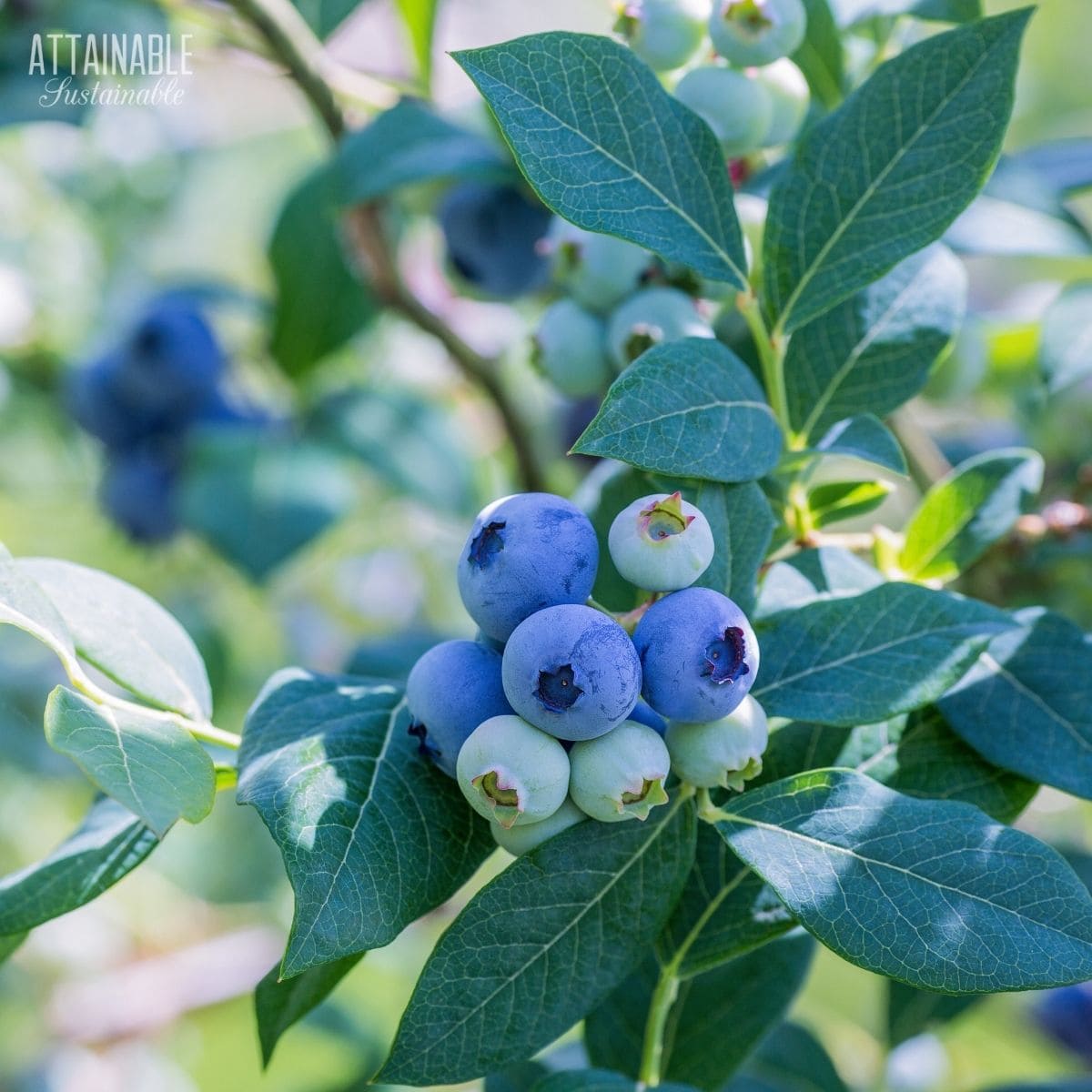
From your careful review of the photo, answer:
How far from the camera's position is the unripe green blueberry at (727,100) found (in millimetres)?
797

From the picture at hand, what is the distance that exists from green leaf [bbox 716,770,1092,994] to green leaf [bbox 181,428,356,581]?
2.95 ft

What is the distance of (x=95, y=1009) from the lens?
6.50 feet

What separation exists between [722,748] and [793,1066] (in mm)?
650

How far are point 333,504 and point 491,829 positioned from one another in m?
0.89

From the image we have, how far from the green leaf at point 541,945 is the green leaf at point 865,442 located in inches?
9.0

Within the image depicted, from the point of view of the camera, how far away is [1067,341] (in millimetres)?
949

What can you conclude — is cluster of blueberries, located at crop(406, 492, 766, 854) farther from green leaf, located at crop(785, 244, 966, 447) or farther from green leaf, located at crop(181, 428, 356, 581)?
green leaf, located at crop(181, 428, 356, 581)

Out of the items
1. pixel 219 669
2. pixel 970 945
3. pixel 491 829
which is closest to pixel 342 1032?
pixel 219 669

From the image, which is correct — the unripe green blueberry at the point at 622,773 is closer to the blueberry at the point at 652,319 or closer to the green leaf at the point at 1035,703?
the green leaf at the point at 1035,703

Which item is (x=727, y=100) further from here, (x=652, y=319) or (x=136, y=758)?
(x=136, y=758)

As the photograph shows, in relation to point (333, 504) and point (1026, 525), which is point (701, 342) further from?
point (333, 504)

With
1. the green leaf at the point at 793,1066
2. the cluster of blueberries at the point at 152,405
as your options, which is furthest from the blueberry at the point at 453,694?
the cluster of blueberries at the point at 152,405

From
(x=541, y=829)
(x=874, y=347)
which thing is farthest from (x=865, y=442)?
(x=541, y=829)

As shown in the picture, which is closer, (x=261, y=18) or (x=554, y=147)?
(x=554, y=147)
